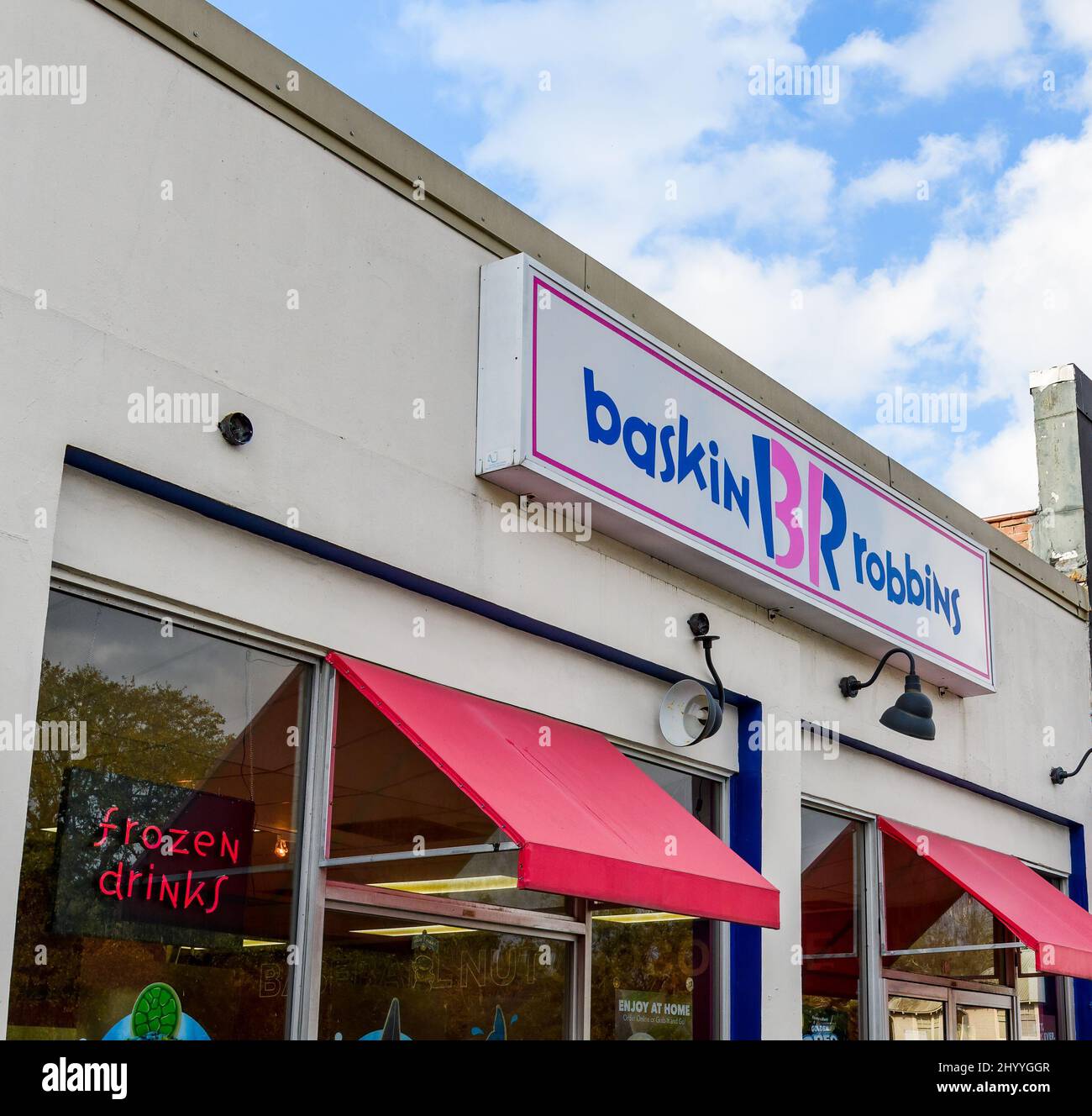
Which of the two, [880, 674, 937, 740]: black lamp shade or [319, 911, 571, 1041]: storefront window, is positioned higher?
[880, 674, 937, 740]: black lamp shade

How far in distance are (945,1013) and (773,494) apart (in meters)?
4.00

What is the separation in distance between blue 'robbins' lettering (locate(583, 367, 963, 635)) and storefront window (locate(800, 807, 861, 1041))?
61.3 inches

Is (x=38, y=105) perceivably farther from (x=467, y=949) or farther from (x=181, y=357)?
(x=467, y=949)

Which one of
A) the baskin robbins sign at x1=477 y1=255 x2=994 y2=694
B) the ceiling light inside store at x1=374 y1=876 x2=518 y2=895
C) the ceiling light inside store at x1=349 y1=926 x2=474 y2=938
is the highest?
the baskin robbins sign at x1=477 y1=255 x2=994 y2=694

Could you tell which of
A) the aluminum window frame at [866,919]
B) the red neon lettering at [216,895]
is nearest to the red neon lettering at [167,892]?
the red neon lettering at [216,895]

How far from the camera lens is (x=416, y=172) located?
6.95 m

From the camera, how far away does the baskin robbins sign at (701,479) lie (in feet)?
23.2

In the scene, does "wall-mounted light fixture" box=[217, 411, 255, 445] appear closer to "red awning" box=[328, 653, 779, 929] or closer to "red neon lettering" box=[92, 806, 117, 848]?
"red awning" box=[328, 653, 779, 929]

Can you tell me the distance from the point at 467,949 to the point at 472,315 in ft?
9.69

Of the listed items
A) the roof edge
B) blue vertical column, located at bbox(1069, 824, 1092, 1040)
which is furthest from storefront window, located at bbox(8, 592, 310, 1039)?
blue vertical column, located at bbox(1069, 824, 1092, 1040)

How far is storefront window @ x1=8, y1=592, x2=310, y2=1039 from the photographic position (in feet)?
16.6

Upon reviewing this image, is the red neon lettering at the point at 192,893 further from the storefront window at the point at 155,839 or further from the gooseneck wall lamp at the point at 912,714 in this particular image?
the gooseneck wall lamp at the point at 912,714
